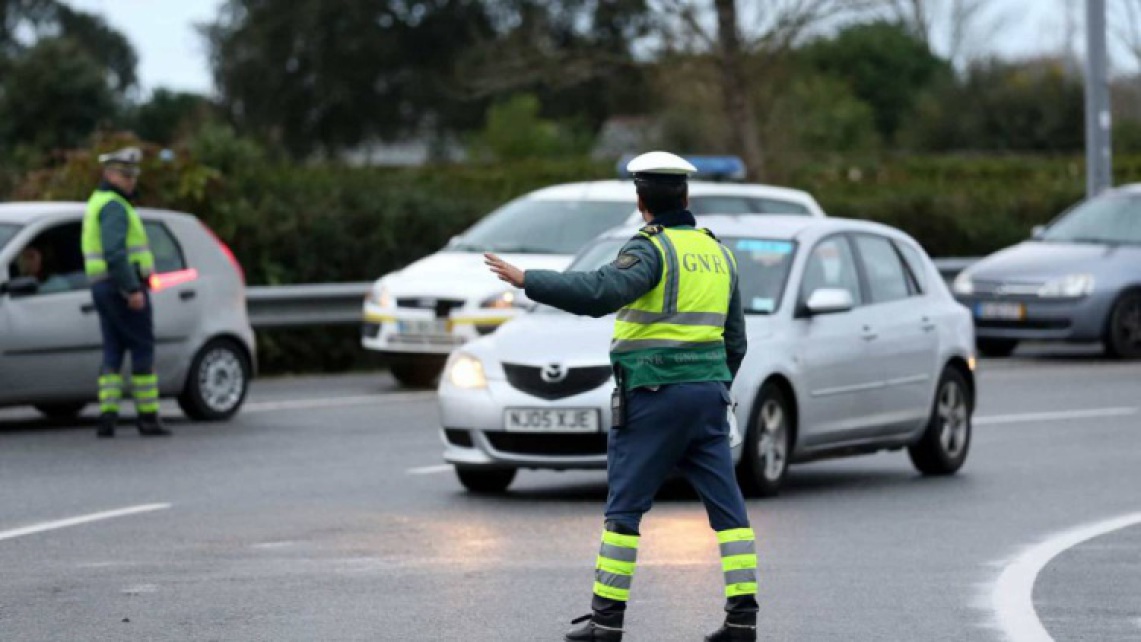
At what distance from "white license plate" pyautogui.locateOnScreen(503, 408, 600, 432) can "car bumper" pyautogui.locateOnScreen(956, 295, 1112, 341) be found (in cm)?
1169

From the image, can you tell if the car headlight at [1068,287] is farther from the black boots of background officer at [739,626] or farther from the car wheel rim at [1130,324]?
the black boots of background officer at [739,626]

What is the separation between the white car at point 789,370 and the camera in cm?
1261

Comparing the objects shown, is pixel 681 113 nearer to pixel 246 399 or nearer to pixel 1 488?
pixel 246 399

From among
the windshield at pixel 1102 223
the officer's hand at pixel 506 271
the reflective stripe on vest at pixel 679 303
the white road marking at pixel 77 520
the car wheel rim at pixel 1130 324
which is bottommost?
the car wheel rim at pixel 1130 324

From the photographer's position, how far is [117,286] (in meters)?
15.9

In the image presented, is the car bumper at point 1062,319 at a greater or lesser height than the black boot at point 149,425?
lesser

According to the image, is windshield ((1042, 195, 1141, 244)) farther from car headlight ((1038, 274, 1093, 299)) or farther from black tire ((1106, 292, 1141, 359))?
car headlight ((1038, 274, 1093, 299))

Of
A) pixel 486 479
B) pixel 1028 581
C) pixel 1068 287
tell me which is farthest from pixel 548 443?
pixel 1068 287

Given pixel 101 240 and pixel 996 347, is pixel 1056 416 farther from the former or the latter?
pixel 101 240

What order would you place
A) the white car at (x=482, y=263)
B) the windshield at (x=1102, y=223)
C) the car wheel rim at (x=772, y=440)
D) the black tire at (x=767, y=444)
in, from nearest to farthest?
the black tire at (x=767, y=444), the car wheel rim at (x=772, y=440), the white car at (x=482, y=263), the windshield at (x=1102, y=223)

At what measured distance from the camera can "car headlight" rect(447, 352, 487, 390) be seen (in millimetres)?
12898

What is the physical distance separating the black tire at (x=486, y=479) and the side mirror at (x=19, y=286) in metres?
4.26

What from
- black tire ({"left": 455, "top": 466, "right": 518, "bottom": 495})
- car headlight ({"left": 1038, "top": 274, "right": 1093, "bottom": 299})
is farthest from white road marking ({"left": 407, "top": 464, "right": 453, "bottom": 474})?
car headlight ({"left": 1038, "top": 274, "right": 1093, "bottom": 299})

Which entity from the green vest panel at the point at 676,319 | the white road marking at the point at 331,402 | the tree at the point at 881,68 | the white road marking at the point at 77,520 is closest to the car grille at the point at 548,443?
the white road marking at the point at 77,520
